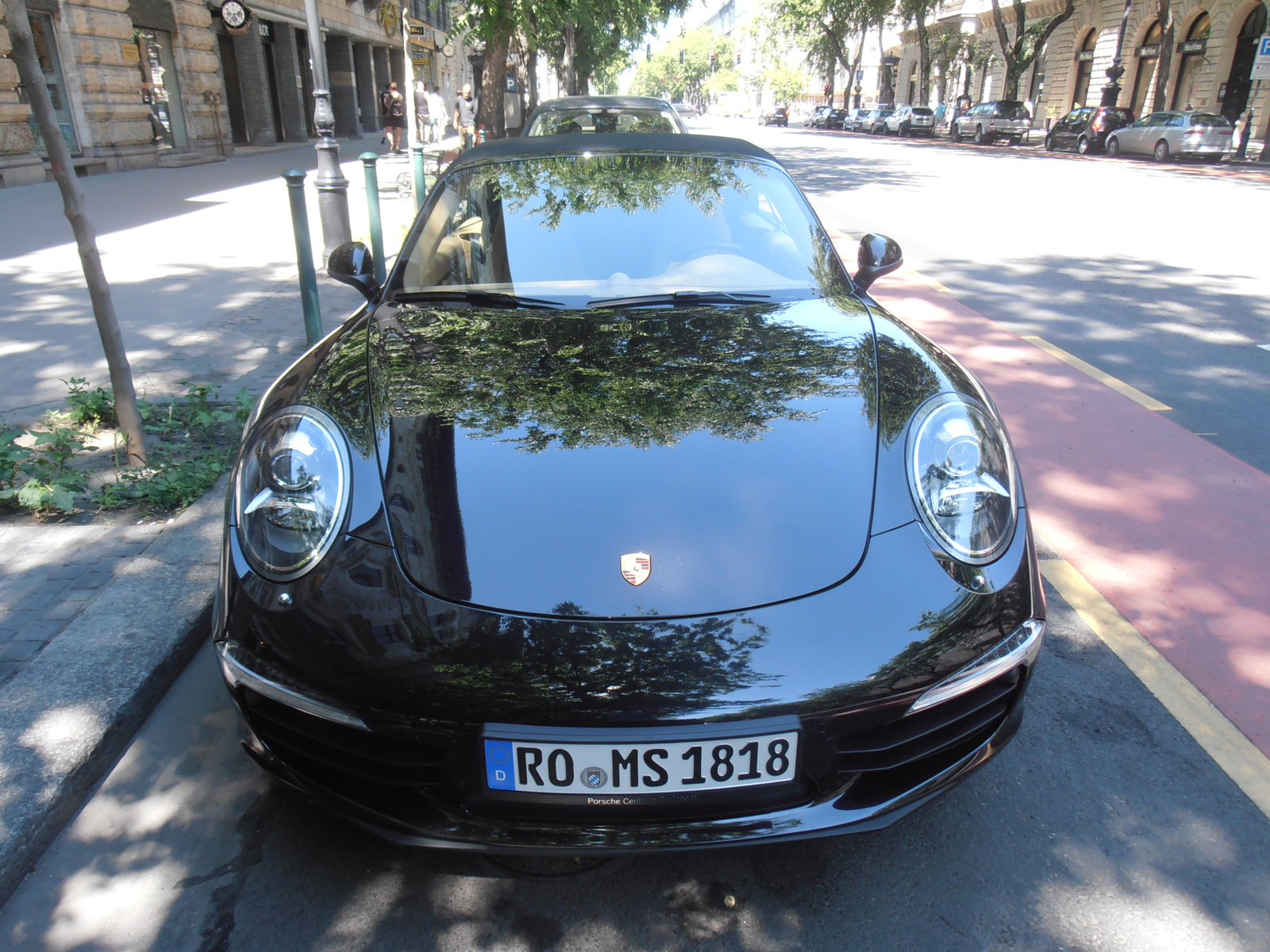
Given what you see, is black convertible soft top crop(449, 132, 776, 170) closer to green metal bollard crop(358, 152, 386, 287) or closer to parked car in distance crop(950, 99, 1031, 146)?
green metal bollard crop(358, 152, 386, 287)

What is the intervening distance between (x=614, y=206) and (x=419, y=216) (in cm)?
67

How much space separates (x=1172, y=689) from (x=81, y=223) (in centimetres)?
420

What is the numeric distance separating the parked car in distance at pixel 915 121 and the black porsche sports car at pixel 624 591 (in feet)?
169

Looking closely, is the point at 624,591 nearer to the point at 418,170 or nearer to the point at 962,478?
the point at 962,478

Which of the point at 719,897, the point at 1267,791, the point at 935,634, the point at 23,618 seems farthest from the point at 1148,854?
the point at 23,618

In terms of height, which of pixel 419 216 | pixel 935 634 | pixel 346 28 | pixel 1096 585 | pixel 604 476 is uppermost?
pixel 346 28

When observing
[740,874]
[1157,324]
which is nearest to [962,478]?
[740,874]

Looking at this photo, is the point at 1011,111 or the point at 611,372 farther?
the point at 1011,111

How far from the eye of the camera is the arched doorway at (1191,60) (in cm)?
3497

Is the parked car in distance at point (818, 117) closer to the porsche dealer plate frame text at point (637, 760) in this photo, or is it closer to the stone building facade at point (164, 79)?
the stone building facade at point (164, 79)

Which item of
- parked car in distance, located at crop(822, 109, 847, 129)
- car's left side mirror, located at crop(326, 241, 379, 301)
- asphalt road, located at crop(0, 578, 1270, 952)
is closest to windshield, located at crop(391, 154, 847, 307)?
car's left side mirror, located at crop(326, 241, 379, 301)

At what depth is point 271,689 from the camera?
69.4 inches

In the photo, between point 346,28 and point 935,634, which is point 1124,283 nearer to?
point 935,634

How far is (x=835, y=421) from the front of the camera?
83.6 inches
